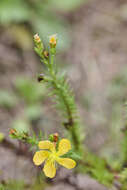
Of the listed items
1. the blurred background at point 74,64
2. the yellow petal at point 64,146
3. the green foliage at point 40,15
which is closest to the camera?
the yellow petal at point 64,146

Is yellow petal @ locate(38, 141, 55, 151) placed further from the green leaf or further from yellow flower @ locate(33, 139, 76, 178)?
the green leaf

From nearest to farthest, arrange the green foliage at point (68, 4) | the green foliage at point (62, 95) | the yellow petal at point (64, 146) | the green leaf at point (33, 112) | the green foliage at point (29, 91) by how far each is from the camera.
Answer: the yellow petal at point (64, 146) → the green foliage at point (62, 95) → the green leaf at point (33, 112) → the green foliage at point (29, 91) → the green foliage at point (68, 4)

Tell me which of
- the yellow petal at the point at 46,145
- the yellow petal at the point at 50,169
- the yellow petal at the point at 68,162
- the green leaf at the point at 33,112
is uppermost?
the yellow petal at the point at 46,145

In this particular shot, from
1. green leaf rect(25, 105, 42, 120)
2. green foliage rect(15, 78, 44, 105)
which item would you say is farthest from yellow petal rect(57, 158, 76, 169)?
green foliage rect(15, 78, 44, 105)

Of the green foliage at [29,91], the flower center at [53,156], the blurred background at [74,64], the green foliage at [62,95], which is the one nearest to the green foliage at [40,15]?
the blurred background at [74,64]

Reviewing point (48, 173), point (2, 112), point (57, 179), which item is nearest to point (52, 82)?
point (48, 173)

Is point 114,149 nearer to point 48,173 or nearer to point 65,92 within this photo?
point 65,92

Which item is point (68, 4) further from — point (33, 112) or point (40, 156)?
point (40, 156)

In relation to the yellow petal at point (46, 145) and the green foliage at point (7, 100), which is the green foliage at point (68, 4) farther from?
the yellow petal at point (46, 145)

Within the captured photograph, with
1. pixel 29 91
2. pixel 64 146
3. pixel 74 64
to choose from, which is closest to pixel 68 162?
pixel 64 146
